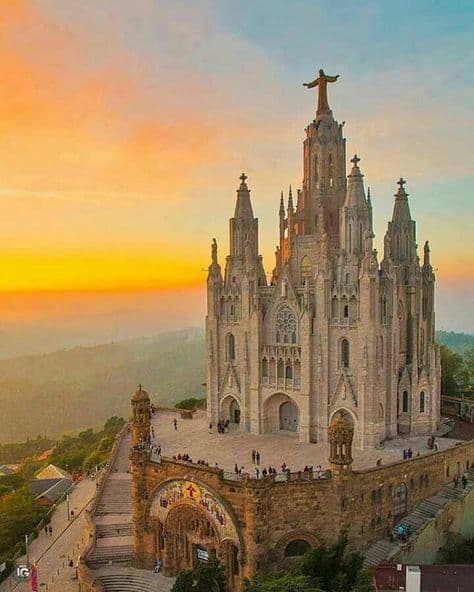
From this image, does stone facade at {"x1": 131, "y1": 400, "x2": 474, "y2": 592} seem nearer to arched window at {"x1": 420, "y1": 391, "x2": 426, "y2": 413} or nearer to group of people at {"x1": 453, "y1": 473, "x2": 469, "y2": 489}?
group of people at {"x1": 453, "y1": 473, "x2": 469, "y2": 489}

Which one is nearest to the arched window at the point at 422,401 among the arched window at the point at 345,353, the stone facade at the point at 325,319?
the stone facade at the point at 325,319

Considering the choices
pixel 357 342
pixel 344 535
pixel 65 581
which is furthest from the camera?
pixel 357 342

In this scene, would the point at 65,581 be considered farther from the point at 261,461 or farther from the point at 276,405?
the point at 276,405

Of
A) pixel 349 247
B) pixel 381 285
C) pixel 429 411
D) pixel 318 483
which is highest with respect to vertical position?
pixel 349 247

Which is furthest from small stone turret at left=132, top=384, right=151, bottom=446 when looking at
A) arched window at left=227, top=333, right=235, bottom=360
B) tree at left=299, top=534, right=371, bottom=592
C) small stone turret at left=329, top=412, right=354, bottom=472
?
tree at left=299, top=534, right=371, bottom=592

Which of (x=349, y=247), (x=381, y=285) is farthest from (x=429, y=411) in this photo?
(x=349, y=247)
